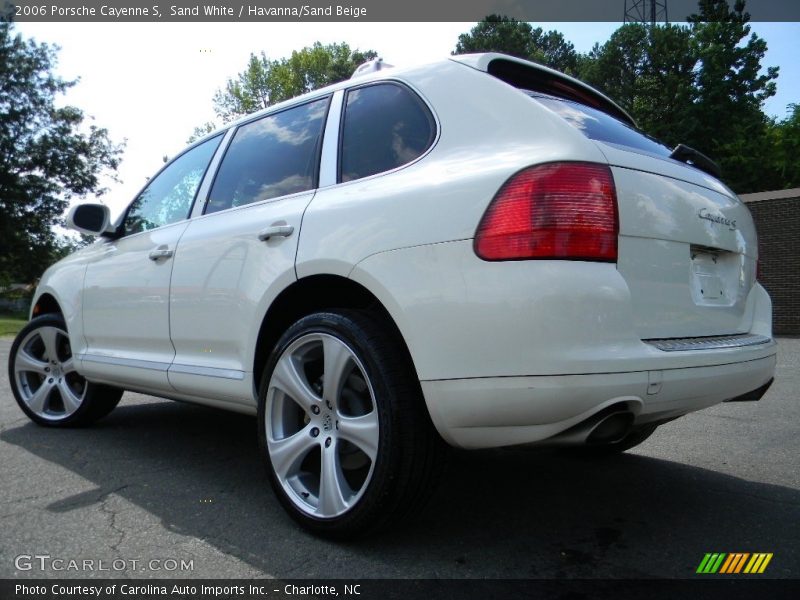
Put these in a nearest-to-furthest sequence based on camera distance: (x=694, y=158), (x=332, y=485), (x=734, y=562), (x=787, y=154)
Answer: (x=734, y=562), (x=332, y=485), (x=694, y=158), (x=787, y=154)

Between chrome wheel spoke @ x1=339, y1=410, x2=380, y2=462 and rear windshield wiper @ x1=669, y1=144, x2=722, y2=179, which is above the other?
rear windshield wiper @ x1=669, y1=144, x2=722, y2=179

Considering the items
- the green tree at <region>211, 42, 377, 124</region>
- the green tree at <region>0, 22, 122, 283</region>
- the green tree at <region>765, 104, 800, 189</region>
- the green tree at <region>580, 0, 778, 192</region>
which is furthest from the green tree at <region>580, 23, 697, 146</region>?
the green tree at <region>0, 22, 122, 283</region>

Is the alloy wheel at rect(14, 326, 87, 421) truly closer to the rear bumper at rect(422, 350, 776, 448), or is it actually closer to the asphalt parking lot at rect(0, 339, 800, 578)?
the asphalt parking lot at rect(0, 339, 800, 578)

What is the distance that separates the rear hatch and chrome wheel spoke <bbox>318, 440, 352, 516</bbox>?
3.82 feet

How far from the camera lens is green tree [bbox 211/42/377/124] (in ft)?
142

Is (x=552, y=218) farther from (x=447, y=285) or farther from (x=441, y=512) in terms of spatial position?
(x=441, y=512)

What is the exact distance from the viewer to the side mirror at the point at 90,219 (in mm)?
4172

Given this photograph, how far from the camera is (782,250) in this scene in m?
16.0

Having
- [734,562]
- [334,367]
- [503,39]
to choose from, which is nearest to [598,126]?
[334,367]

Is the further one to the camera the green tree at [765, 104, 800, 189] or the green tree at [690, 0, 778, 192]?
the green tree at [690, 0, 778, 192]

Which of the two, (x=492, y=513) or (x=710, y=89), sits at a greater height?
(x=710, y=89)

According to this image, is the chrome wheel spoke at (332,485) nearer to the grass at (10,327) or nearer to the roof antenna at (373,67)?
the roof antenna at (373,67)

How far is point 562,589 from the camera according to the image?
203 cm

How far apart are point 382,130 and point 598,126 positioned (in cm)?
85
